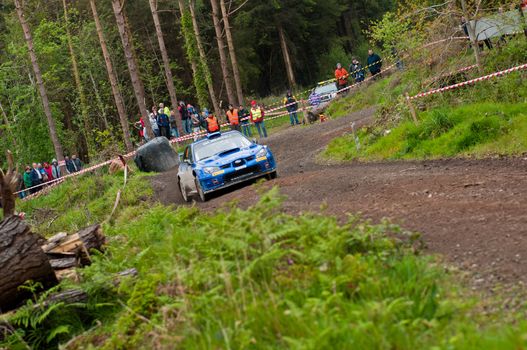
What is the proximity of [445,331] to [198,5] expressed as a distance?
157ft

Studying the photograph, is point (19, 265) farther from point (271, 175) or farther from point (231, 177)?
point (271, 175)

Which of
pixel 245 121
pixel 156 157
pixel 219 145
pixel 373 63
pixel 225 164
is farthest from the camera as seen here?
pixel 245 121

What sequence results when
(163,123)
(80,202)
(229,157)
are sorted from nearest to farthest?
(229,157) < (80,202) < (163,123)

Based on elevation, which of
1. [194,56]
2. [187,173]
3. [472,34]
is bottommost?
[187,173]

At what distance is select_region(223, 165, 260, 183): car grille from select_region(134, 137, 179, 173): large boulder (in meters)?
11.7

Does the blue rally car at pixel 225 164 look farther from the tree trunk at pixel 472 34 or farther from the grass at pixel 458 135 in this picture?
the tree trunk at pixel 472 34

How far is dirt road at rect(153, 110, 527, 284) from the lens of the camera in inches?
272

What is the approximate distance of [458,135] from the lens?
49.3 feet

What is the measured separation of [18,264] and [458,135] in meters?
10.2

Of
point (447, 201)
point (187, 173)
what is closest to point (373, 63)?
point (187, 173)

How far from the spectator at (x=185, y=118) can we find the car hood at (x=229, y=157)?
20.0 m

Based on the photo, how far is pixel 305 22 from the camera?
54750 millimetres

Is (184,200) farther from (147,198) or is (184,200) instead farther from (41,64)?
(41,64)

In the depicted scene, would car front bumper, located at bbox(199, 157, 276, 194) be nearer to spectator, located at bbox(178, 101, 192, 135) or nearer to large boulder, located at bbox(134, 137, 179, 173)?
large boulder, located at bbox(134, 137, 179, 173)
